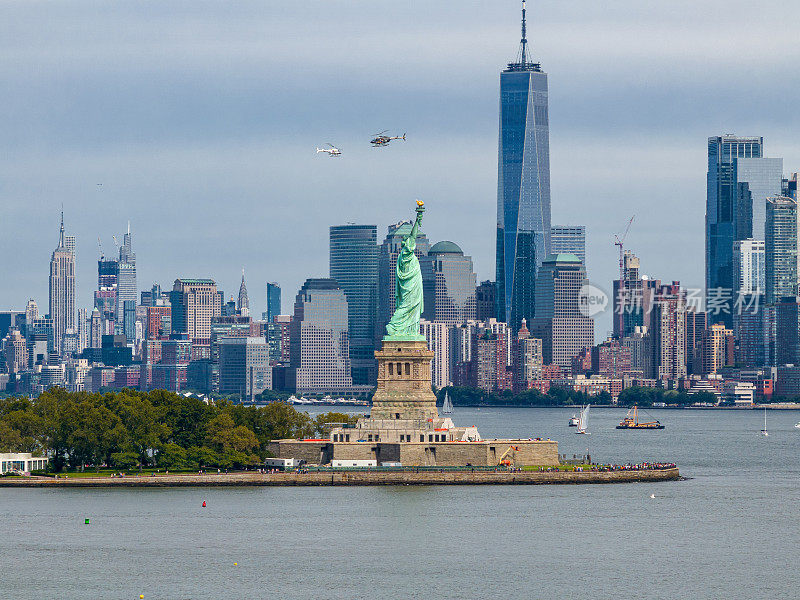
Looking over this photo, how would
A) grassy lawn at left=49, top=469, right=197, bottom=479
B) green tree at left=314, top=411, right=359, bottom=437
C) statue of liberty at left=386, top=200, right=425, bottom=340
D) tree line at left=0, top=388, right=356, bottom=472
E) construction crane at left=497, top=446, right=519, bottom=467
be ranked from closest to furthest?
grassy lawn at left=49, top=469, right=197, bottom=479 < construction crane at left=497, top=446, right=519, bottom=467 < tree line at left=0, top=388, right=356, bottom=472 < statue of liberty at left=386, top=200, right=425, bottom=340 < green tree at left=314, top=411, right=359, bottom=437

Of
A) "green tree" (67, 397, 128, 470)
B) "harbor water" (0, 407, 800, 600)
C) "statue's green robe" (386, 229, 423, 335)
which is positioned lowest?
"harbor water" (0, 407, 800, 600)

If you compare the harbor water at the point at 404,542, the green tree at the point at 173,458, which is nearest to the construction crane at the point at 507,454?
the harbor water at the point at 404,542

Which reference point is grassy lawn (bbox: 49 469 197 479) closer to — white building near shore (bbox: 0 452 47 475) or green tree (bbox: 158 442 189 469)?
green tree (bbox: 158 442 189 469)

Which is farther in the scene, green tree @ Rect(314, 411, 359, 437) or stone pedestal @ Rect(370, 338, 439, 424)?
green tree @ Rect(314, 411, 359, 437)

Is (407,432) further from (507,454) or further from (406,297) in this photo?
(406,297)

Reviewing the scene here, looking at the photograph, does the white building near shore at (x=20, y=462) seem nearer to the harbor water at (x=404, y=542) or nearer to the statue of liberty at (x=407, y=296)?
the harbor water at (x=404, y=542)

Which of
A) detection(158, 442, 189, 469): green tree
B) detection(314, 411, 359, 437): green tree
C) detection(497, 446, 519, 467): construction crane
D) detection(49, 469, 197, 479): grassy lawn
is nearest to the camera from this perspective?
detection(49, 469, 197, 479): grassy lawn

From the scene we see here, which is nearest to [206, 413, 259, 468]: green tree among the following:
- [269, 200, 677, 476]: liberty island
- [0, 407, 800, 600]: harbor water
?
[269, 200, 677, 476]: liberty island
